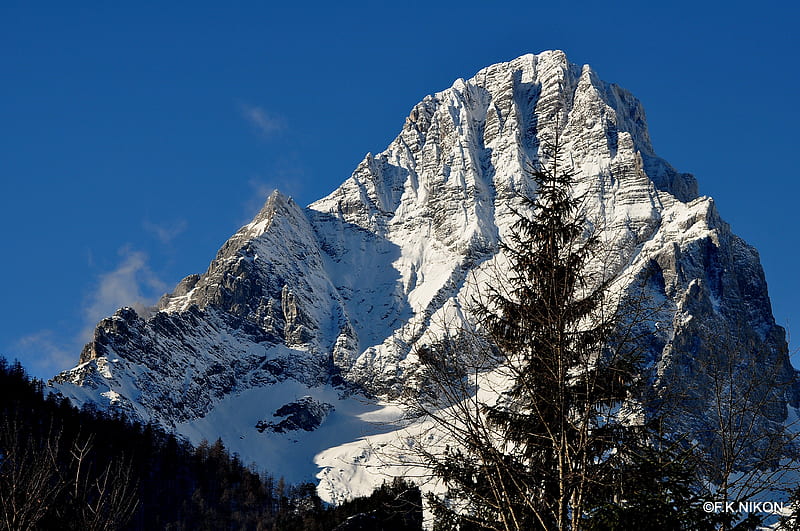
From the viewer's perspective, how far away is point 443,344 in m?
10.2

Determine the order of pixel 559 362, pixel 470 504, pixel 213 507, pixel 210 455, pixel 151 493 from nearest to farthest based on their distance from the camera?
pixel 559 362
pixel 470 504
pixel 151 493
pixel 213 507
pixel 210 455

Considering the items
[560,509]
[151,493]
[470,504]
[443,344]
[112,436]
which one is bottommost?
[560,509]

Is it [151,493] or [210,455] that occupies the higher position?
[210,455]

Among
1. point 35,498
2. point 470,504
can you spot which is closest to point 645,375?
point 470,504

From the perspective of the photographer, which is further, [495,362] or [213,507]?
[213,507]

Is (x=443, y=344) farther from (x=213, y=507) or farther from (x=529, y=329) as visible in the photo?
(x=213, y=507)

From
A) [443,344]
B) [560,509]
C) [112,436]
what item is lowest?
[560,509]

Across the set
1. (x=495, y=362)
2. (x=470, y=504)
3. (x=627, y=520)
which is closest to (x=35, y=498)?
(x=470, y=504)

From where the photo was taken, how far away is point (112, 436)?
4395 inches

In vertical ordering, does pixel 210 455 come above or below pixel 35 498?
above

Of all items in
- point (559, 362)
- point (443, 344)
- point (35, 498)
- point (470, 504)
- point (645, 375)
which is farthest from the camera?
point (35, 498)

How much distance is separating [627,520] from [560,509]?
7.00 feet

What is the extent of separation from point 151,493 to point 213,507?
469 inches

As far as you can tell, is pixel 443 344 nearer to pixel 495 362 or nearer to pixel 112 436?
pixel 495 362
